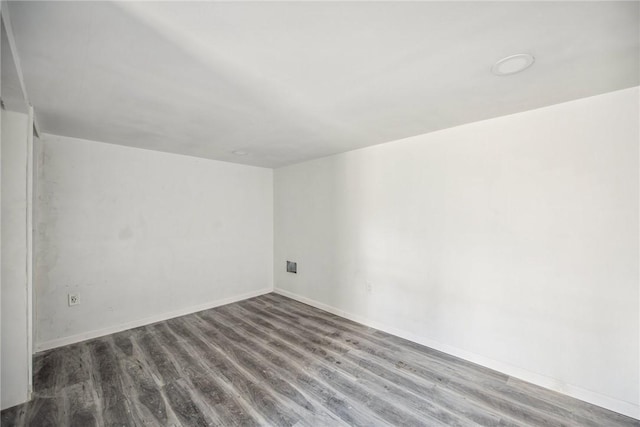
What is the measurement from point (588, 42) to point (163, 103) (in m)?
2.61

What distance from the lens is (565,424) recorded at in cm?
175

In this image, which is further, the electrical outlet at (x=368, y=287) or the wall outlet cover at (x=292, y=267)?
the wall outlet cover at (x=292, y=267)

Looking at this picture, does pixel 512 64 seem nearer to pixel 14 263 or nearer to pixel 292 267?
pixel 14 263

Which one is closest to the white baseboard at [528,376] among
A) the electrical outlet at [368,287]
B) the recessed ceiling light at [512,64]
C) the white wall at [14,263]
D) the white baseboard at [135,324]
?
the electrical outlet at [368,287]

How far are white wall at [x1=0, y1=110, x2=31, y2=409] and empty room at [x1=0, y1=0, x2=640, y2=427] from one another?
0.01 metres

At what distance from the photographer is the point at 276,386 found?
212 cm

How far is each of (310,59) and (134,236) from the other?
3.09 meters

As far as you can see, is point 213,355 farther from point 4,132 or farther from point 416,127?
point 416,127

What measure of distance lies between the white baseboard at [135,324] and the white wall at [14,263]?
0.92 metres

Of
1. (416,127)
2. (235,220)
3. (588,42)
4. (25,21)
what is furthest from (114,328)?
(588,42)

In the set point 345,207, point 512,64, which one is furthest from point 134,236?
point 512,64

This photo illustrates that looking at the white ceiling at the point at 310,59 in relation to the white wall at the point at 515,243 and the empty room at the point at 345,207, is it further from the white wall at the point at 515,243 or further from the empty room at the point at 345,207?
the white wall at the point at 515,243

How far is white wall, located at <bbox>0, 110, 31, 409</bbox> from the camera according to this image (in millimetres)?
1851

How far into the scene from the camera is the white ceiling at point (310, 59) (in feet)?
3.70
